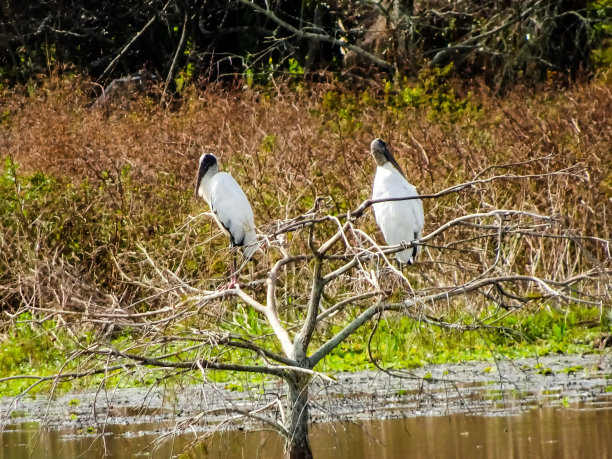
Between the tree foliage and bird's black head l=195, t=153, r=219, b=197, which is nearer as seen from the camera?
bird's black head l=195, t=153, r=219, b=197

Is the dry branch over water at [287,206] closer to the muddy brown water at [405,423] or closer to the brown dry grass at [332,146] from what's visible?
the brown dry grass at [332,146]

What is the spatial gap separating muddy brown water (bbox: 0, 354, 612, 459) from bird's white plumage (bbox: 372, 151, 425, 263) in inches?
39.5

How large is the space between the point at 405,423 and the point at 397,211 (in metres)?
1.42

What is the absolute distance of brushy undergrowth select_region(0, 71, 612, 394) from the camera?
9.68 metres

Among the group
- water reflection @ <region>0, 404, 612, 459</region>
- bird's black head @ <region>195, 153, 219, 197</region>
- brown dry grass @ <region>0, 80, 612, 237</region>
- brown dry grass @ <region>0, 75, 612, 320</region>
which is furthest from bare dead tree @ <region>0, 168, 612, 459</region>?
brown dry grass @ <region>0, 80, 612, 237</region>

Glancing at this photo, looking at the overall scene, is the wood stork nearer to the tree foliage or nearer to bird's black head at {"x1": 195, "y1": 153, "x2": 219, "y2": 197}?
bird's black head at {"x1": 195, "y1": 153, "x2": 219, "y2": 197}

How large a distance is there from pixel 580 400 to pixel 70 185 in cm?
623

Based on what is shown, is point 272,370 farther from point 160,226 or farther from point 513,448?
point 160,226

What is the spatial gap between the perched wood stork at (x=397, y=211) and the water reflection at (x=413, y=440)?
1.14m

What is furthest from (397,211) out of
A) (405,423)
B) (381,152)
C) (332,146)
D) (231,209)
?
(332,146)

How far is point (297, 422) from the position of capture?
18.7ft

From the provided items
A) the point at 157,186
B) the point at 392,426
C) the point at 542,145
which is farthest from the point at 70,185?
the point at 392,426

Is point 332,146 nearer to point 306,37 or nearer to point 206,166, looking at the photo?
point 206,166

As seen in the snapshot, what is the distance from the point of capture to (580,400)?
24.9 feet
